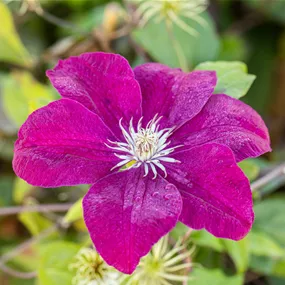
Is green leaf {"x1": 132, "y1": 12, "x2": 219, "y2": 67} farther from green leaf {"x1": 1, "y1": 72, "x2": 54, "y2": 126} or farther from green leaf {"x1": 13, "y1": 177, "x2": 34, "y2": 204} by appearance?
green leaf {"x1": 13, "y1": 177, "x2": 34, "y2": 204}

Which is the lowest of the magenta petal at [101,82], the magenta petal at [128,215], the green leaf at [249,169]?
the green leaf at [249,169]

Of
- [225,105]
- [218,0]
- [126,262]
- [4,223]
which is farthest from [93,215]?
[218,0]

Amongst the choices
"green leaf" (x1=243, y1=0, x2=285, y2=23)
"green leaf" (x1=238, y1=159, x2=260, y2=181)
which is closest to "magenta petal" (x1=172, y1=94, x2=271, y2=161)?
"green leaf" (x1=238, y1=159, x2=260, y2=181)

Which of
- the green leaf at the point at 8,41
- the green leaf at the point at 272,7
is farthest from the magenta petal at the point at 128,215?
the green leaf at the point at 272,7

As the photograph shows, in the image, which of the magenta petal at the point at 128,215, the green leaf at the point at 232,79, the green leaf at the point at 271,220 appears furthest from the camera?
the green leaf at the point at 271,220

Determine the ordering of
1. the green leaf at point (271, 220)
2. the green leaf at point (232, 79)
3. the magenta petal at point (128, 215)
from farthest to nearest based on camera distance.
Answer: the green leaf at point (271, 220) < the green leaf at point (232, 79) < the magenta petal at point (128, 215)

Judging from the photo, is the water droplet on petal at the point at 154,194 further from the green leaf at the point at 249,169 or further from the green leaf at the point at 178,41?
the green leaf at the point at 178,41

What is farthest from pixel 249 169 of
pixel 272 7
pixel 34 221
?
pixel 272 7
